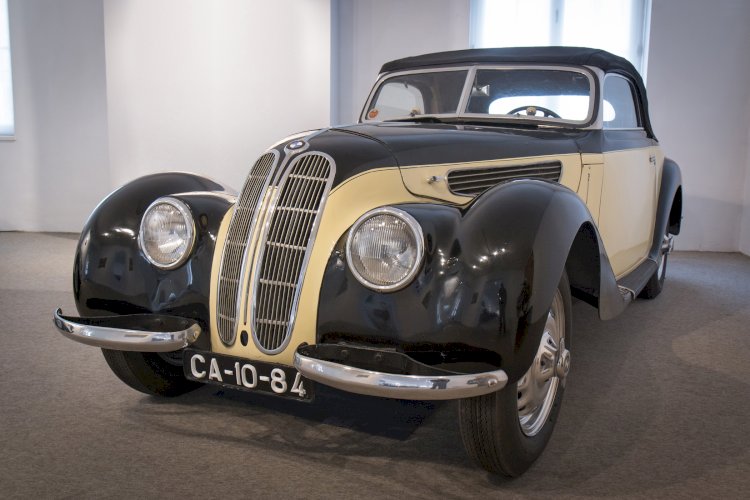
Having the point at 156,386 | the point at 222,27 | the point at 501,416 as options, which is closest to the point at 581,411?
the point at 501,416

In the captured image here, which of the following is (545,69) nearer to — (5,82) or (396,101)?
(396,101)

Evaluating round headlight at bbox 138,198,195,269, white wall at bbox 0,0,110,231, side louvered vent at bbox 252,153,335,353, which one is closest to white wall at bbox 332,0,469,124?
white wall at bbox 0,0,110,231

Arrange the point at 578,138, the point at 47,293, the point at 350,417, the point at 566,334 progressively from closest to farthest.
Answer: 1. the point at 566,334
2. the point at 350,417
3. the point at 578,138
4. the point at 47,293

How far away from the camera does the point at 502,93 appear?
142 inches

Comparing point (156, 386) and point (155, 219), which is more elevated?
point (155, 219)

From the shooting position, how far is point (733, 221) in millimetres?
7148

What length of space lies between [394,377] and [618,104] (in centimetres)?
275

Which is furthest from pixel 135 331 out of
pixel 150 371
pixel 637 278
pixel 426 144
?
pixel 637 278

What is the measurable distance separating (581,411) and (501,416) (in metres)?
0.91

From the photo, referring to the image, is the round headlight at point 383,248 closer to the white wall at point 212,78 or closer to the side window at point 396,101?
the side window at point 396,101

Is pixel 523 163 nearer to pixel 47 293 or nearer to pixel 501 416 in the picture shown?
pixel 501 416

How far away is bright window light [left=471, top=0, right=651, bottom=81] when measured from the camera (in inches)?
283

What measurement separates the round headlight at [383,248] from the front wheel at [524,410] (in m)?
0.44

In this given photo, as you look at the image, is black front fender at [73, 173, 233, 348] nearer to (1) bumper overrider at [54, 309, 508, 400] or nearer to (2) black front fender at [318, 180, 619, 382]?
(1) bumper overrider at [54, 309, 508, 400]
